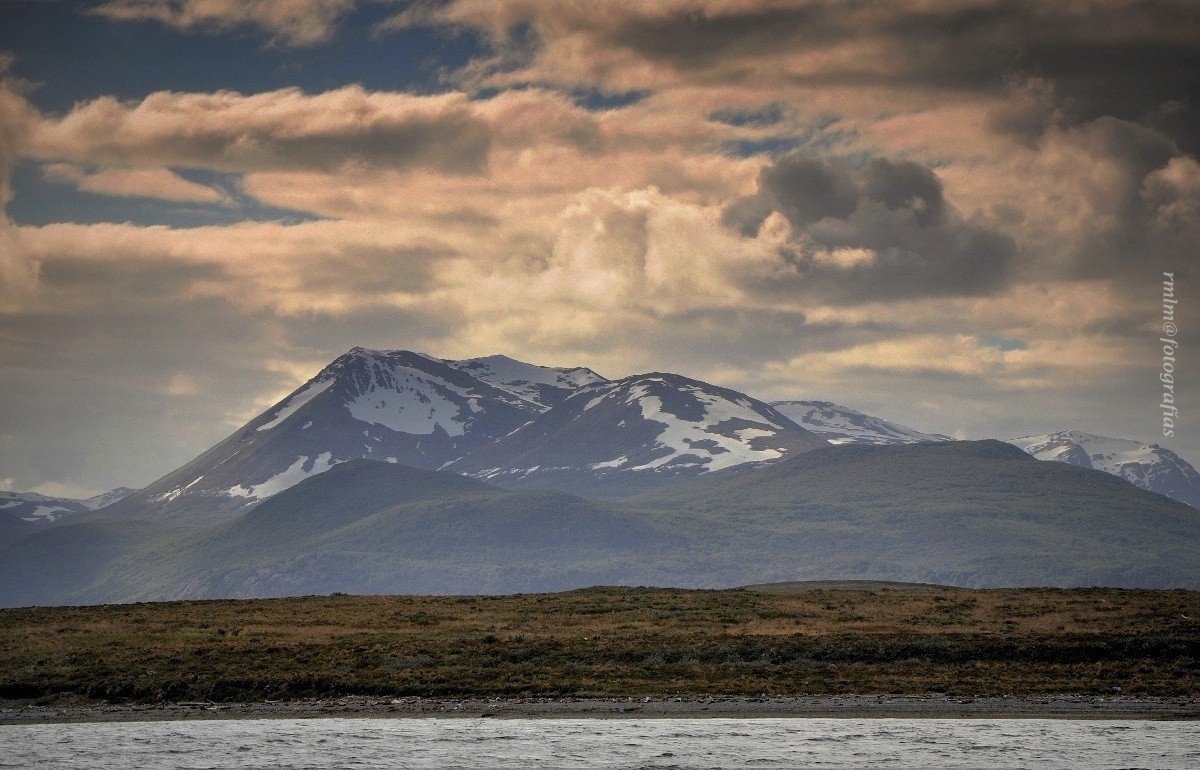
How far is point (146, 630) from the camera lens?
9025 centimetres

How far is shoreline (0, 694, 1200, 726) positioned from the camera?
205 ft

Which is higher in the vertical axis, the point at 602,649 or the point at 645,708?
the point at 602,649

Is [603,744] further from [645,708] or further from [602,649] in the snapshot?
[602,649]

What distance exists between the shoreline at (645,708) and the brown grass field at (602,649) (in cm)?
182

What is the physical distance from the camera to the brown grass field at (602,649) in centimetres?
7081

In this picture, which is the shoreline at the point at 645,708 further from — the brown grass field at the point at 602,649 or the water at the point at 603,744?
the water at the point at 603,744

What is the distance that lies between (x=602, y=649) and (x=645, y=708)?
16.6m

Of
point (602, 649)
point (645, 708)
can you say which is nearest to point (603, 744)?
point (645, 708)

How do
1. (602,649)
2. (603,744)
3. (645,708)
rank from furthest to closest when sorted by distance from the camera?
(602,649), (645,708), (603,744)

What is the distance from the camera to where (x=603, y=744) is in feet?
177

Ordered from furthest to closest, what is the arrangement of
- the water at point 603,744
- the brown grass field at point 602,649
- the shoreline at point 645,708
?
1. the brown grass field at point 602,649
2. the shoreline at point 645,708
3. the water at point 603,744

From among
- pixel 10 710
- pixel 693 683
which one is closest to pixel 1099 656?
pixel 693 683

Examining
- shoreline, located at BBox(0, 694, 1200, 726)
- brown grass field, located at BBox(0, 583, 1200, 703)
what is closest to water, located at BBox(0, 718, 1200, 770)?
shoreline, located at BBox(0, 694, 1200, 726)

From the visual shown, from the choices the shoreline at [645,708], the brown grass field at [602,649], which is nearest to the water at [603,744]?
the shoreline at [645,708]
